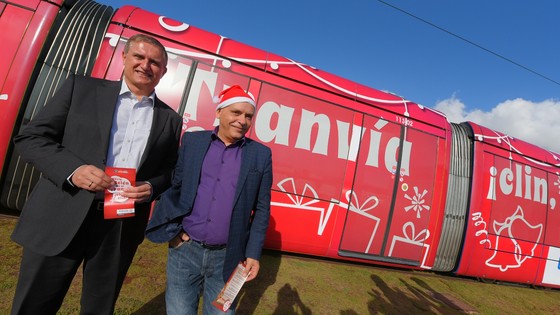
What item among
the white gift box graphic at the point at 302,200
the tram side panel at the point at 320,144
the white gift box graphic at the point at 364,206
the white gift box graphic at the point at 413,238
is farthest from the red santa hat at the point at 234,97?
the white gift box graphic at the point at 413,238

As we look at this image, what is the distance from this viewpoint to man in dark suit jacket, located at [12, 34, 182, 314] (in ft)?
3.83

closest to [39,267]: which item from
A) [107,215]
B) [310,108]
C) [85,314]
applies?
[85,314]

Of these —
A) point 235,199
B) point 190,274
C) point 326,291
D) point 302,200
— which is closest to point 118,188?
point 235,199

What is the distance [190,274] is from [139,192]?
0.57 m

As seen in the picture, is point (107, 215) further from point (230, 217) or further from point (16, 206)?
point (16, 206)

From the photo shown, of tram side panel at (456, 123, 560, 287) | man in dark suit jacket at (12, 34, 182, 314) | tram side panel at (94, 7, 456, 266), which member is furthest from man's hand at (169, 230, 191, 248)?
tram side panel at (456, 123, 560, 287)

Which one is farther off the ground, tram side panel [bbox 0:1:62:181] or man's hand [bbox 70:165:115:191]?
tram side panel [bbox 0:1:62:181]

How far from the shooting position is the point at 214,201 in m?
1.41

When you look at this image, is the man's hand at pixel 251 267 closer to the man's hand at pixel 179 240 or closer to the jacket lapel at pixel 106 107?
the man's hand at pixel 179 240

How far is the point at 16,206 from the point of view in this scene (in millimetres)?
2744

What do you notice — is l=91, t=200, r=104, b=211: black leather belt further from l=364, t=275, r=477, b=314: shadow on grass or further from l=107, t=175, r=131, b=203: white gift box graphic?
l=364, t=275, r=477, b=314: shadow on grass

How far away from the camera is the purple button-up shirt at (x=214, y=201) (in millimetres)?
1402

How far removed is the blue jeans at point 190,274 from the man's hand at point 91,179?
21.9 inches

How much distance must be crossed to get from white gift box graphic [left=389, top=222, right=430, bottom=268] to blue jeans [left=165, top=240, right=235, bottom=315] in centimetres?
308
